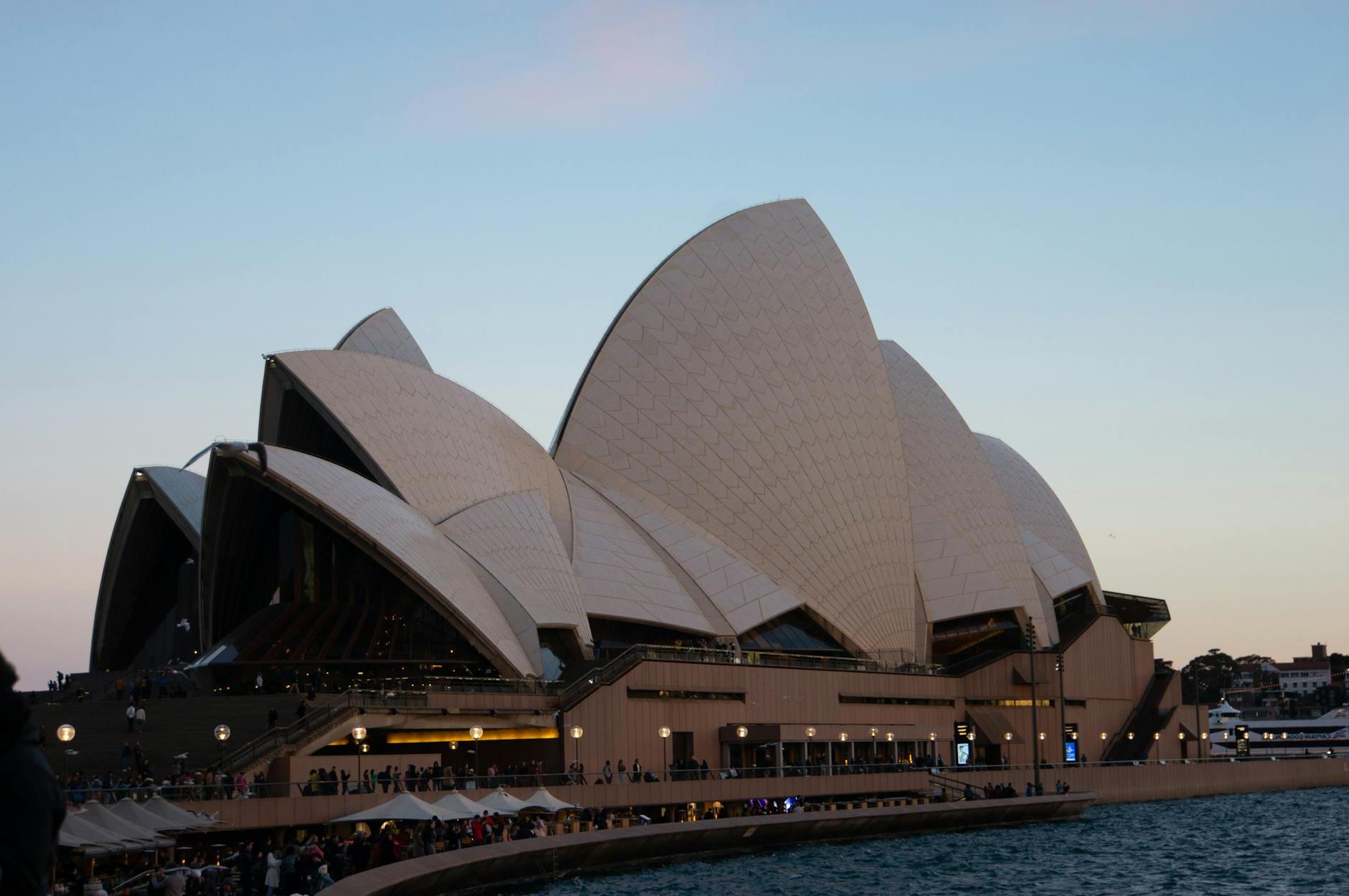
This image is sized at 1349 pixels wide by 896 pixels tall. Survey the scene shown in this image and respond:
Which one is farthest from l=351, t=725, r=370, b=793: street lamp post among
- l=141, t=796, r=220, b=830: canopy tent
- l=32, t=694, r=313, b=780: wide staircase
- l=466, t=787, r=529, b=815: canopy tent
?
l=141, t=796, r=220, b=830: canopy tent

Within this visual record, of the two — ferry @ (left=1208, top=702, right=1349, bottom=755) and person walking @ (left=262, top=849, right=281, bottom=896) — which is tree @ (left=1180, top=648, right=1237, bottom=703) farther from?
person walking @ (left=262, top=849, right=281, bottom=896)

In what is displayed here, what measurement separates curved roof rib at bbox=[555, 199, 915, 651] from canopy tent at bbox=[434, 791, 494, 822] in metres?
18.7

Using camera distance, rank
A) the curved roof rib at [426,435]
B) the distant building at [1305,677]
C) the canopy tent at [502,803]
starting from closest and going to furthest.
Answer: the canopy tent at [502,803] < the curved roof rib at [426,435] < the distant building at [1305,677]

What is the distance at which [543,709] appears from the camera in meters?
34.9

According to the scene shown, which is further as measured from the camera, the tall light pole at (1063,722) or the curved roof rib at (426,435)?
the tall light pole at (1063,722)

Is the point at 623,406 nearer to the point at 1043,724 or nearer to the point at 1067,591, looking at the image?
the point at 1043,724

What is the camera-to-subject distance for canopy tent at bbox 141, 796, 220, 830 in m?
20.7

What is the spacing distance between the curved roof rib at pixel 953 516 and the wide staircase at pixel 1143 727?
195 inches

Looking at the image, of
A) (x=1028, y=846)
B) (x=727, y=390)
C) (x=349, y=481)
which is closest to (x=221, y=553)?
(x=349, y=481)

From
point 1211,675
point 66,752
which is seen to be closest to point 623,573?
point 66,752

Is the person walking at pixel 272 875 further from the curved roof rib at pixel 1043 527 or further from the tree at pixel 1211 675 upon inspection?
the tree at pixel 1211 675

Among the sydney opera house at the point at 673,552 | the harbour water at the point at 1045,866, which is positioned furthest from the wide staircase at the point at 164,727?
the harbour water at the point at 1045,866

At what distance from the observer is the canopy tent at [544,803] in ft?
93.4

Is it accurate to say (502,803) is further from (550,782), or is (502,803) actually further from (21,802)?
(21,802)
